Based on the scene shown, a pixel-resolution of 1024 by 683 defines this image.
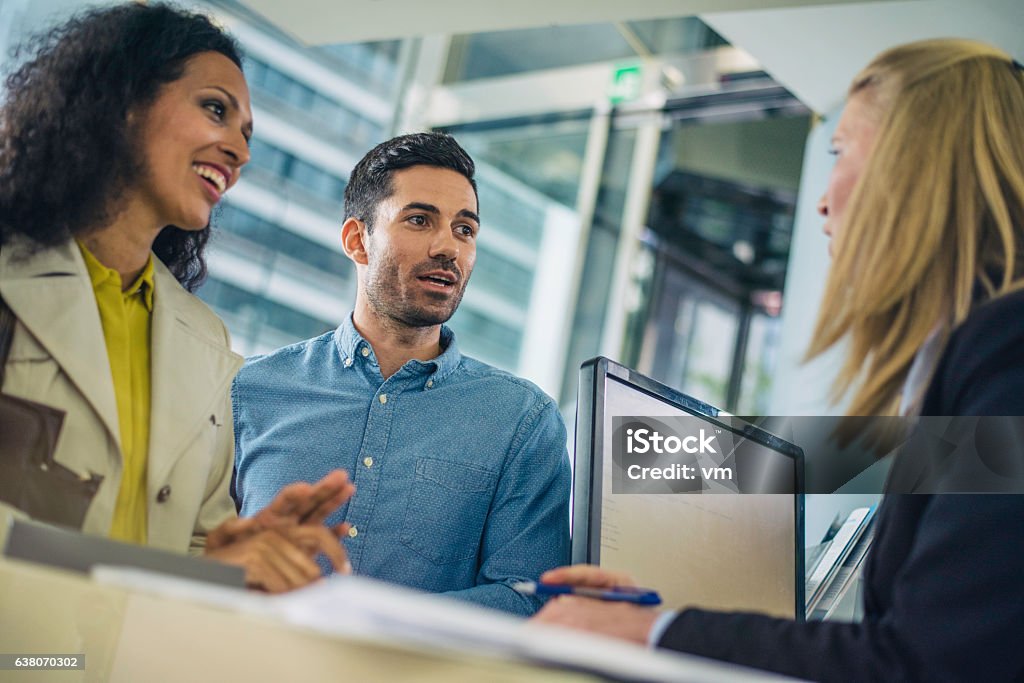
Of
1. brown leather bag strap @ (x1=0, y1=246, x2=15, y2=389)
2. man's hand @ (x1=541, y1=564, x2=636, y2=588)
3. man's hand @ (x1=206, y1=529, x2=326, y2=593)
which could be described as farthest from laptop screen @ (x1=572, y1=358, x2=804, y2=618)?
brown leather bag strap @ (x1=0, y1=246, x2=15, y2=389)

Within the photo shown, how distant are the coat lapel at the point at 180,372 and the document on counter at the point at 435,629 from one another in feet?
1.83

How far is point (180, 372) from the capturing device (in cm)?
138

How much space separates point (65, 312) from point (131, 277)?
0.16 meters

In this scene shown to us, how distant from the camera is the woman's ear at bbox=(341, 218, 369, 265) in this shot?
2.17 meters

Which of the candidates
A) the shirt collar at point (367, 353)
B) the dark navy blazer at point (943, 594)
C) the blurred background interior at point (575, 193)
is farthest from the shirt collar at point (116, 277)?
the blurred background interior at point (575, 193)

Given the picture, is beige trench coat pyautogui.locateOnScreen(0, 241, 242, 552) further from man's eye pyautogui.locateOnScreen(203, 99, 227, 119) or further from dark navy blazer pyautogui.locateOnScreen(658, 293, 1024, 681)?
dark navy blazer pyautogui.locateOnScreen(658, 293, 1024, 681)

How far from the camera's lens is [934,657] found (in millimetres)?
1027

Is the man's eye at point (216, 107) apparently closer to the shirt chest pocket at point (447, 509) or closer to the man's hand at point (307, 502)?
the man's hand at point (307, 502)

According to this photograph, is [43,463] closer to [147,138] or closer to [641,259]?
[147,138]

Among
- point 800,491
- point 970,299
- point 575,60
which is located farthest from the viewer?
point 575,60

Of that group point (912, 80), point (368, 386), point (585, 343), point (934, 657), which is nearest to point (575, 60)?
point (585, 343)

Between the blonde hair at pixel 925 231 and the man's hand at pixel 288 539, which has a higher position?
the blonde hair at pixel 925 231

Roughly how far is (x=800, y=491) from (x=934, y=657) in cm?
75

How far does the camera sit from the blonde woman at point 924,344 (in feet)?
3.40
